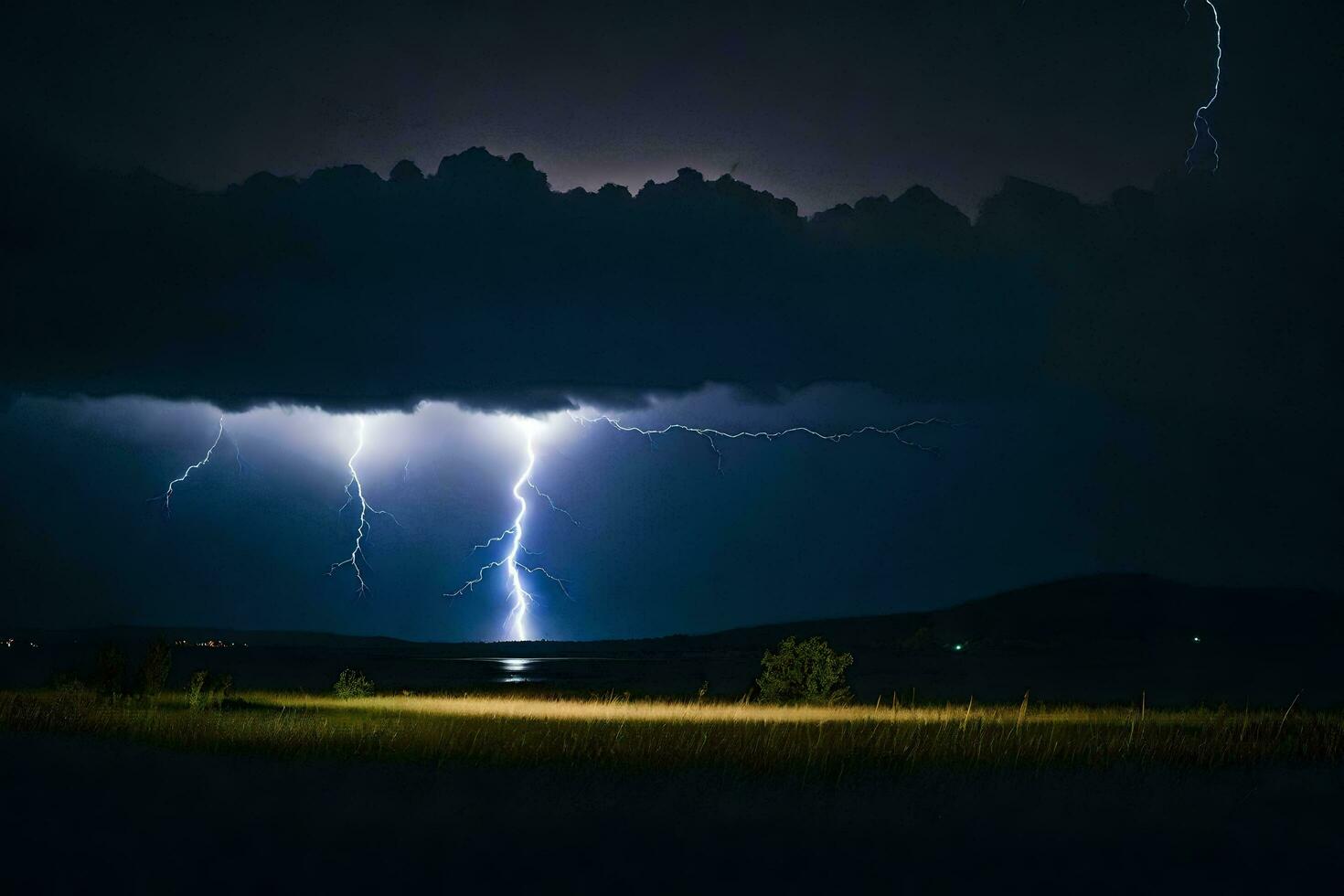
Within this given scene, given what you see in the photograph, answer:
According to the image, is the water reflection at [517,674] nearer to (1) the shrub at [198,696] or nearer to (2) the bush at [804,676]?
(2) the bush at [804,676]

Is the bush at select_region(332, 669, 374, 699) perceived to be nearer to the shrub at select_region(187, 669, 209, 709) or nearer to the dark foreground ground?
the shrub at select_region(187, 669, 209, 709)

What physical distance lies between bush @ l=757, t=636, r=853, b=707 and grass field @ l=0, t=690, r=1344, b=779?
2.58 m

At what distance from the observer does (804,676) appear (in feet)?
133

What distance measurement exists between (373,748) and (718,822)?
10239mm

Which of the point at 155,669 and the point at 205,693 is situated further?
the point at 155,669

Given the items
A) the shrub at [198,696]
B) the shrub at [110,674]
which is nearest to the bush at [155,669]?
the shrub at [110,674]

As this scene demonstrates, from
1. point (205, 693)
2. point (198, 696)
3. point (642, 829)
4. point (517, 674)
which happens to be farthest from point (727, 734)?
point (517, 674)

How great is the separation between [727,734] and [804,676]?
1315 cm

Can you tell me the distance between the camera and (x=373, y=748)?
25.4 metres

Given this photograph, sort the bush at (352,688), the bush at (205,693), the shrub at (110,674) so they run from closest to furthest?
the bush at (205,693) → the shrub at (110,674) → the bush at (352,688)

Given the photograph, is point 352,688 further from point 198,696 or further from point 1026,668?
point 1026,668

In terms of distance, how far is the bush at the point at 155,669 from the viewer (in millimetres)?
41469

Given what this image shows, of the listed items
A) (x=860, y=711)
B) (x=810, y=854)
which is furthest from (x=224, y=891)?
(x=860, y=711)

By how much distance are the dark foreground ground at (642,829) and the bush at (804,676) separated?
16.7 meters
